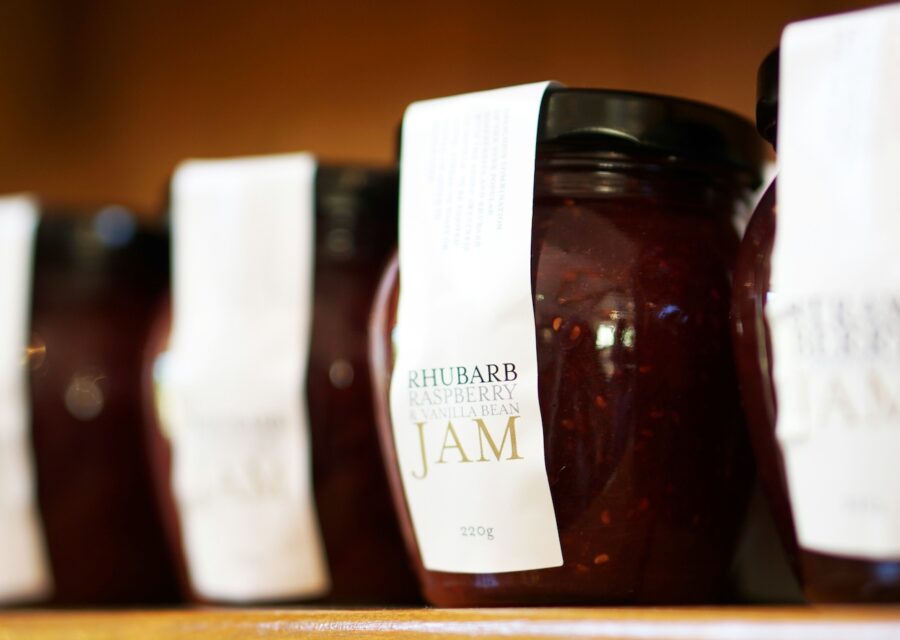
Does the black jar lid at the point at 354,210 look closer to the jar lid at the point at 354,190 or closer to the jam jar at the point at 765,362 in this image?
the jar lid at the point at 354,190

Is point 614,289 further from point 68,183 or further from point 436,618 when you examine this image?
point 68,183

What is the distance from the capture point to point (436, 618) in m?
0.50

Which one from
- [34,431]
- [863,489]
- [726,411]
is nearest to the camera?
[863,489]

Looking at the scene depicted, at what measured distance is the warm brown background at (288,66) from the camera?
86cm

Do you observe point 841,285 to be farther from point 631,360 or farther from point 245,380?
point 245,380

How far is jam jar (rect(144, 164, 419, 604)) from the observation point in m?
0.67

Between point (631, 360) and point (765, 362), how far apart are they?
0.06 metres

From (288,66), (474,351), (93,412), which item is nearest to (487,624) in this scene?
(474,351)

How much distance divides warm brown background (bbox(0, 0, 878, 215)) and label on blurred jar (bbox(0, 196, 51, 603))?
25cm

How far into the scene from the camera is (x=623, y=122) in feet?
1.78

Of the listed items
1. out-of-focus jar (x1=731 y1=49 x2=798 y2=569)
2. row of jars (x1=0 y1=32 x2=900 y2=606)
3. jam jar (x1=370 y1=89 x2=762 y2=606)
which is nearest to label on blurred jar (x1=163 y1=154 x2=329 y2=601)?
row of jars (x1=0 y1=32 x2=900 y2=606)

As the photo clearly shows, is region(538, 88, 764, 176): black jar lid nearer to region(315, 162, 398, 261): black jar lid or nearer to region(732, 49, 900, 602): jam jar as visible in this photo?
region(732, 49, 900, 602): jam jar

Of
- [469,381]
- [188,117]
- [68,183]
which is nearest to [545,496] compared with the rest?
[469,381]

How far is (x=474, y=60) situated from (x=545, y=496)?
1.67 feet
